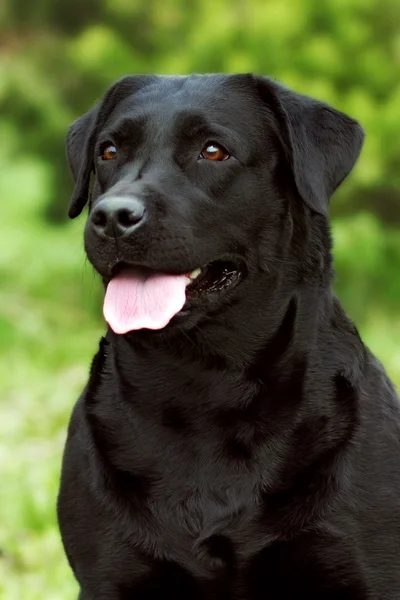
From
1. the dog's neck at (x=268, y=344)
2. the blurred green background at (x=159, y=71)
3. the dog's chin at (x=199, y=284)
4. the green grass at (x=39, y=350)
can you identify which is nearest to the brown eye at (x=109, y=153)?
the dog's chin at (x=199, y=284)

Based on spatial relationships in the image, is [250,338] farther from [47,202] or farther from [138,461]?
[47,202]

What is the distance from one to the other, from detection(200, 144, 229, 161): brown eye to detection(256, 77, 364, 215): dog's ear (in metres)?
0.19

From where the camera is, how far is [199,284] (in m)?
3.17

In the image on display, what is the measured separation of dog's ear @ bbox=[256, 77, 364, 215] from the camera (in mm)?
3244

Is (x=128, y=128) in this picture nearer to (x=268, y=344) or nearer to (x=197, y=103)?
(x=197, y=103)

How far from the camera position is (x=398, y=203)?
35.9 ft

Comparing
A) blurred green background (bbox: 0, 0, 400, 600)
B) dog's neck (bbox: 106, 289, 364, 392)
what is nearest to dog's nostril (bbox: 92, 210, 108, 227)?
dog's neck (bbox: 106, 289, 364, 392)

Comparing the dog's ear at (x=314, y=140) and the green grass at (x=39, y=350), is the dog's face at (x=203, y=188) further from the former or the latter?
the green grass at (x=39, y=350)

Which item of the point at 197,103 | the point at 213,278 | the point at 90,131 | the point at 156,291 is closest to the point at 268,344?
the point at 213,278

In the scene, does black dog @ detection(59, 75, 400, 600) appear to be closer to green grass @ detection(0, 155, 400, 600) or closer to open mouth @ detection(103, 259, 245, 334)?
open mouth @ detection(103, 259, 245, 334)

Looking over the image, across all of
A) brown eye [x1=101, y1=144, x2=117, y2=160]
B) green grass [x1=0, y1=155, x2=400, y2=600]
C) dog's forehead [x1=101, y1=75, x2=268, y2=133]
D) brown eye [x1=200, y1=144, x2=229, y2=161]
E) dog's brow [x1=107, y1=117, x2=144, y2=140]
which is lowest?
green grass [x1=0, y1=155, x2=400, y2=600]

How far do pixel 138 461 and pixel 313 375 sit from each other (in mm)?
557

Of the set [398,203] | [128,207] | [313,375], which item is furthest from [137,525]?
[398,203]

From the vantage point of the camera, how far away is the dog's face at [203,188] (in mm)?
3051
